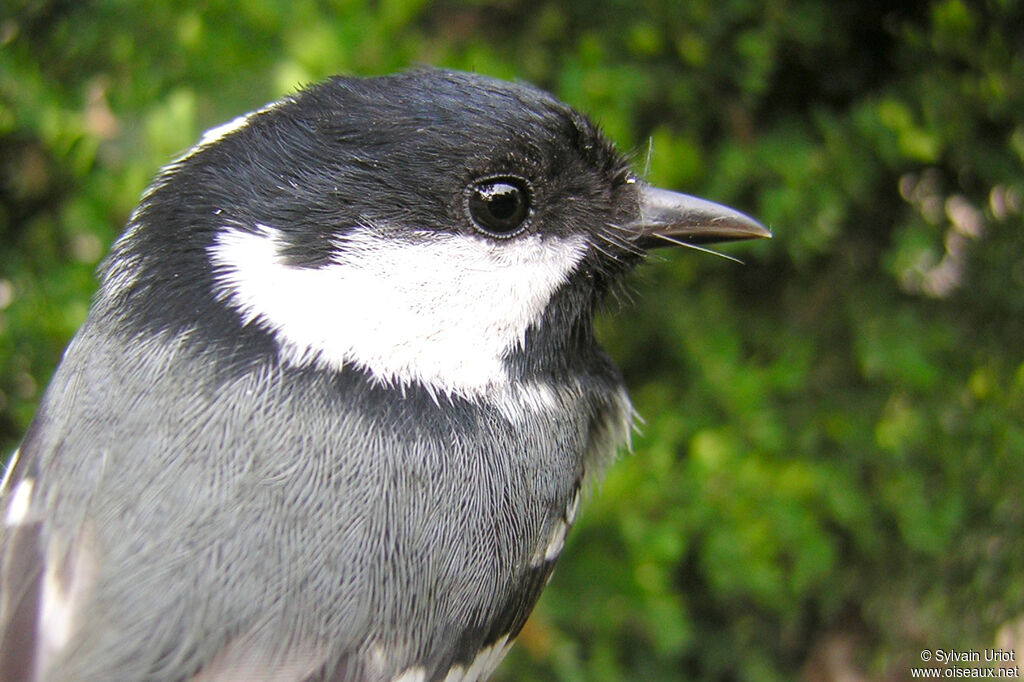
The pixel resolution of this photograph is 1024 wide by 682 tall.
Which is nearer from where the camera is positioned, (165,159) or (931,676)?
(165,159)

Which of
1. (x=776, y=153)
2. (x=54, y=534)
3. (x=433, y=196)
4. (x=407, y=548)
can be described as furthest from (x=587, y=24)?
(x=54, y=534)

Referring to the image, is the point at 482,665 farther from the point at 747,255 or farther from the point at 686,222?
the point at 747,255

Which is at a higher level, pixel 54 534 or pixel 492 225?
pixel 492 225

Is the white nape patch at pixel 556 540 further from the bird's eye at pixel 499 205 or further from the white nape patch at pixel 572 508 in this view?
the bird's eye at pixel 499 205

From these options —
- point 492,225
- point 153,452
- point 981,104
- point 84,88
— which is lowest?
point 153,452

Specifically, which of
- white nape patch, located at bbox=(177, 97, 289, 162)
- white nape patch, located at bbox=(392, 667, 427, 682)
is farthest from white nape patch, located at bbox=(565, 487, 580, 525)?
white nape patch, located at bbox=(177, 97, 289, 162)

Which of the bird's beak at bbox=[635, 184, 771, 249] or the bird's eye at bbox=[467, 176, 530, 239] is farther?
the bird's beak at bbox=[635, 184, 771, 249]

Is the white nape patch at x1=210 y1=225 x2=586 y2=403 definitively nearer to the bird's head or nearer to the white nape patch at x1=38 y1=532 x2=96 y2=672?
the bird's head

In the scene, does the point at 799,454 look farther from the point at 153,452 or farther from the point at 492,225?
the point at 153,452
